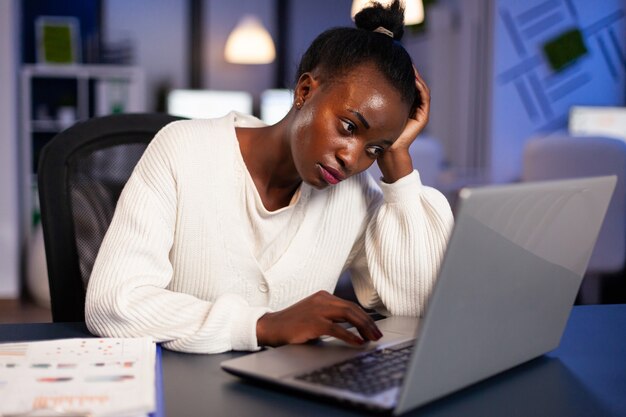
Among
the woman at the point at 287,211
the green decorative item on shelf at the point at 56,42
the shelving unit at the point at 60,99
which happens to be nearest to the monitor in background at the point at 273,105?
the shelving unit at the point at 60,99

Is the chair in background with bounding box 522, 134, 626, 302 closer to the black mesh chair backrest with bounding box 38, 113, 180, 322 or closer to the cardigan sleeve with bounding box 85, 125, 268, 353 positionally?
the black mesh chair backrest with bounding box 38, 113, 180, 322

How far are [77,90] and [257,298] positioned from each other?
12.7 feet

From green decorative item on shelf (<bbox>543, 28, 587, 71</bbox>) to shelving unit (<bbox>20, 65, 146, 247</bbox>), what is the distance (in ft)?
7.67

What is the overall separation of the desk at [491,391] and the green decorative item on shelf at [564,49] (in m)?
3.75

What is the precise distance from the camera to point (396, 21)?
1126mm

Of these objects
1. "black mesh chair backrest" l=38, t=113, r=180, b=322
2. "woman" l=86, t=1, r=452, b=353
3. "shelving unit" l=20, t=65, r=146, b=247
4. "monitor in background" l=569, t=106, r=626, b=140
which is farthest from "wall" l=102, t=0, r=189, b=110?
"woman" l=86, t=1, r=452, b=353

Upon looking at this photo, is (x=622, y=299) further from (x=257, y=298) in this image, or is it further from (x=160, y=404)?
(x=160, y=404)

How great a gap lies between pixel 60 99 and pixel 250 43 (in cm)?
152

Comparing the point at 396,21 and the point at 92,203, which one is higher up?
the point at 396,21

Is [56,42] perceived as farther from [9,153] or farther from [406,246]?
[406,246]

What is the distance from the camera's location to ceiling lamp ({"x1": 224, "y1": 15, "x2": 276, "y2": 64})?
5562 mm

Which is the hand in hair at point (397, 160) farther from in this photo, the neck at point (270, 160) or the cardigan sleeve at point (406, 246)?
the neck at point (270, 160)

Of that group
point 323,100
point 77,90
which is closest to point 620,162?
point 323,100

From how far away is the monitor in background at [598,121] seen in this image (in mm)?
4238
